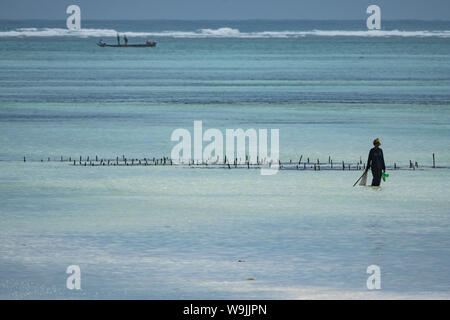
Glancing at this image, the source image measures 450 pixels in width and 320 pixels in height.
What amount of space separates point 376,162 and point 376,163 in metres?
0.04

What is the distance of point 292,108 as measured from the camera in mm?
60656

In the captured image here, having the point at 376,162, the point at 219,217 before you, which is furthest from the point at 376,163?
the point at 219,217

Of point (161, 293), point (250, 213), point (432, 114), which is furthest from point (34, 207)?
point (432, 114)

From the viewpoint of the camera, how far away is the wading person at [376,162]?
24.7 meters

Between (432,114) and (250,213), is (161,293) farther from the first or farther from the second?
(432,114)

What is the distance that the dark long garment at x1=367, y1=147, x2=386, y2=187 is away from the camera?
24.7 meters

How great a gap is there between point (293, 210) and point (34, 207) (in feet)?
20.2

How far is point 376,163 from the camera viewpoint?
25000 millimetres

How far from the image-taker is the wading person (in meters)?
24.7

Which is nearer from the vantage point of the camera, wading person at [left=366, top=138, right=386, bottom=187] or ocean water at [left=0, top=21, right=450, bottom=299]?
ocean water at [left=0, top=21, right=450, bottom=299]

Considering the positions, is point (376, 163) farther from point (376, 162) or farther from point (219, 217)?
point (219, 217)

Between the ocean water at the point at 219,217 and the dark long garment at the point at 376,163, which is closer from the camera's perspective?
the ocean water at the point at 219,217
